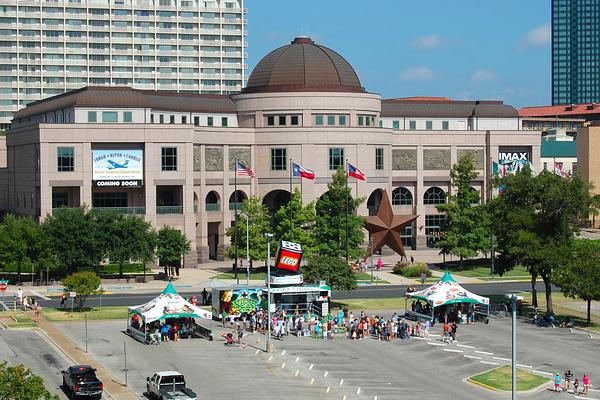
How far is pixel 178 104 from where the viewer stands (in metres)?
132

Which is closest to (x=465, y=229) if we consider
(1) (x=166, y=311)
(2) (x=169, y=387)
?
(1) (x=166, y=311)

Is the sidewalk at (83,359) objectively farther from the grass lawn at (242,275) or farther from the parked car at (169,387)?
the grass lawn at (242,275)

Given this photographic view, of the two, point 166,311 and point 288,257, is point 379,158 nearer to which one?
point 288,257

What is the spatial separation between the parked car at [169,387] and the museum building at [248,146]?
2414 inches

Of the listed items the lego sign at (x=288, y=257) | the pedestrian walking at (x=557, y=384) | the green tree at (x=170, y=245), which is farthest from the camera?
the green tree at (x=170, y=245)

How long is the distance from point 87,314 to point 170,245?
23646 mm

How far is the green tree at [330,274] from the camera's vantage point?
89.1 meters

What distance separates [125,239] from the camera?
10500 cm

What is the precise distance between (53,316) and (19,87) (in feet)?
399

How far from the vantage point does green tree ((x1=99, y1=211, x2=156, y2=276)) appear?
342ft

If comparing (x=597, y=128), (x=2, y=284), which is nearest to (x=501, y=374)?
(x=2, y=284)

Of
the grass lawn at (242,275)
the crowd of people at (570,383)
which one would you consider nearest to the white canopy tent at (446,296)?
the crowd of people at (570,383)

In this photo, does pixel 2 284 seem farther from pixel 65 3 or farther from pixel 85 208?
pixel 65 3

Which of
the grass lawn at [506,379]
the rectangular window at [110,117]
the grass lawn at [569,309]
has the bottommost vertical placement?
the grass lawn at [506,379]
